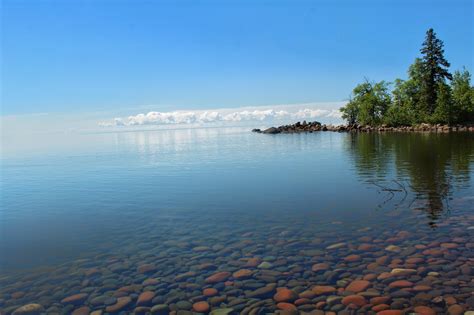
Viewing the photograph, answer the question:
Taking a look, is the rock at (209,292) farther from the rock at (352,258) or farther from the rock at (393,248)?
the rock at (393,248)

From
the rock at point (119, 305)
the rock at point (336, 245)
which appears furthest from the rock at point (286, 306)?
the rock at point (336, 245)

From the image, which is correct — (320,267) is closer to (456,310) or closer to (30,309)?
(456,310)

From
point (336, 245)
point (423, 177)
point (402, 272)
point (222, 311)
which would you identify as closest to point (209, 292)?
point (222, 311)

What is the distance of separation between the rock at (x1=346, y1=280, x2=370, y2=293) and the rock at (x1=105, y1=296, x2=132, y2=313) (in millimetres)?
5220

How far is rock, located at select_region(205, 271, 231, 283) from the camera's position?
410 inches

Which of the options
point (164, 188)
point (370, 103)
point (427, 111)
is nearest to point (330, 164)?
point (164, 188)

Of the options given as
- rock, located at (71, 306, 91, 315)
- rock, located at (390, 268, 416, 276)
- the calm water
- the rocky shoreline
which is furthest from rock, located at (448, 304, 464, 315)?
the rocky shoreline

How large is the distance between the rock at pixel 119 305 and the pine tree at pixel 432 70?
9769cm

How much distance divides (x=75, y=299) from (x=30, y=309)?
3.28 ft

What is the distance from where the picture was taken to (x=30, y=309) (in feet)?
31.2

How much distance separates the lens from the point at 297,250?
1236 centimetres

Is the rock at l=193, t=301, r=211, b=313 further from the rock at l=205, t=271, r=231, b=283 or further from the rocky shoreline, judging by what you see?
the rocky shoreline

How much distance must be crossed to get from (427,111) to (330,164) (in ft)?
228

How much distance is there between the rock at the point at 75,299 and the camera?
9.73 metres
